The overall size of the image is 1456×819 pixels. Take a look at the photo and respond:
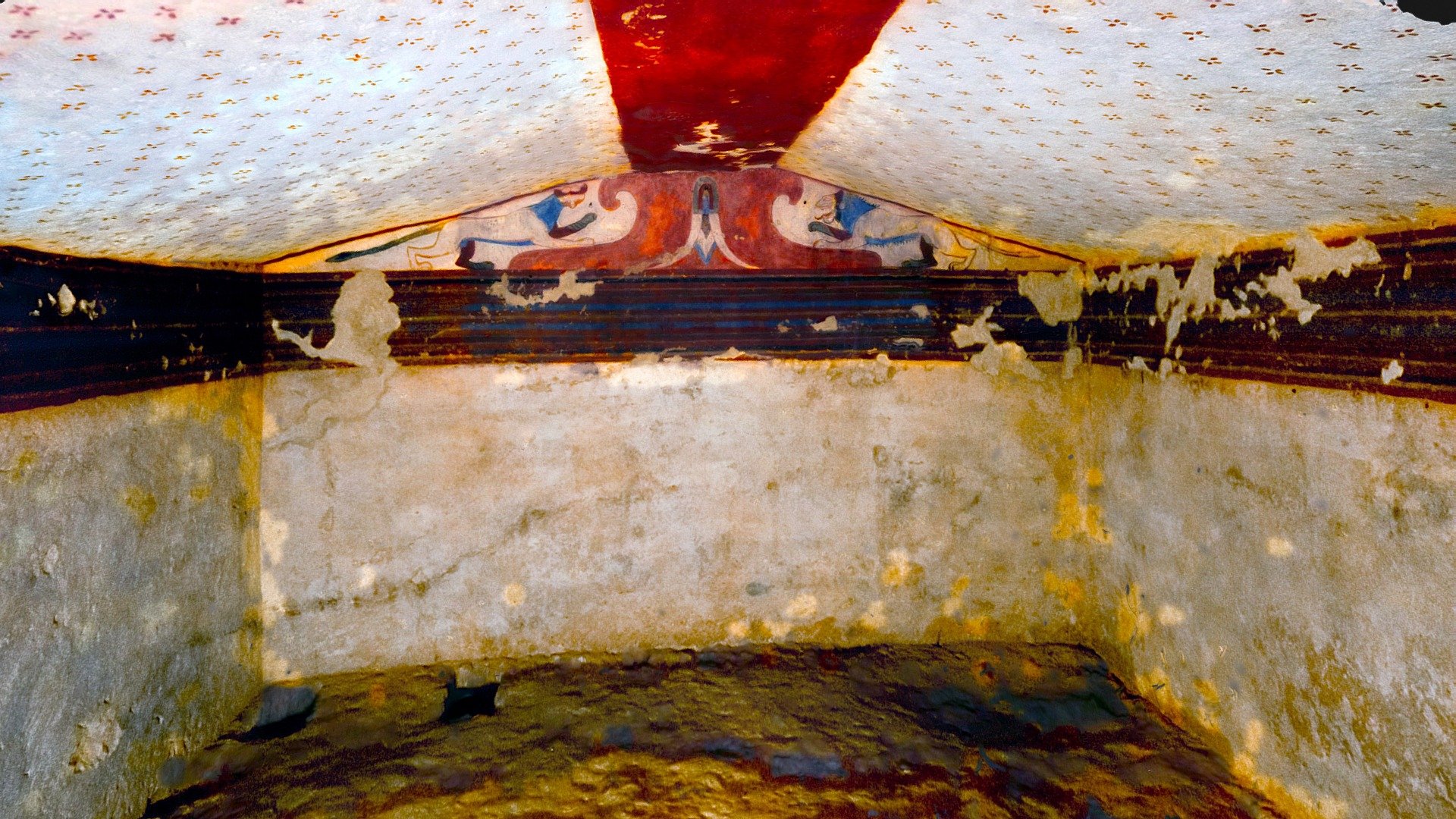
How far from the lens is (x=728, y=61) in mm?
1551

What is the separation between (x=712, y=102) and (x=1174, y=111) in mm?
986

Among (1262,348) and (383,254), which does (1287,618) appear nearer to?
(1262,348)

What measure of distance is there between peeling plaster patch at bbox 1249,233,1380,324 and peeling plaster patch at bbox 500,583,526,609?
8.44ft

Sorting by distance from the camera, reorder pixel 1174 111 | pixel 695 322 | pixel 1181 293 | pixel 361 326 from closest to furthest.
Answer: pixel 1174 111
pixel 1181 293
pixel 361 326
pixel 695 322

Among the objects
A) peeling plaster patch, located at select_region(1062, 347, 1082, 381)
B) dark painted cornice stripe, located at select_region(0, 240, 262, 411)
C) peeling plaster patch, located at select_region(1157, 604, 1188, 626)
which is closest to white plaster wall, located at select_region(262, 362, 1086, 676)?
peeling plaster patch, located at select_region(1062, 347, 1082, 381)

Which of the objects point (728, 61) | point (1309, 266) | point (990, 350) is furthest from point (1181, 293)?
point (728, 61)

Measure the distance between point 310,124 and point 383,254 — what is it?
1.38m

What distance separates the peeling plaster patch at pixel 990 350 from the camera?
301 cm

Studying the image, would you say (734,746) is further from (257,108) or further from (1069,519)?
(257,108)

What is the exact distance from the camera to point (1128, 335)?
2.72 m

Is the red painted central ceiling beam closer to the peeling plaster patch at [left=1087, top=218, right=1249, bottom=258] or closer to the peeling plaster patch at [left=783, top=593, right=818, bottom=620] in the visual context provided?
the peeling plaster patch at [left=1087, top=218, right=1249, bottom=258]

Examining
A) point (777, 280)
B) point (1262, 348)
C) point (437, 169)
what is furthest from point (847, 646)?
point (437, 169)

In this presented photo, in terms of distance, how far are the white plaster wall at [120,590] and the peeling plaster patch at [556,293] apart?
2.94 ft

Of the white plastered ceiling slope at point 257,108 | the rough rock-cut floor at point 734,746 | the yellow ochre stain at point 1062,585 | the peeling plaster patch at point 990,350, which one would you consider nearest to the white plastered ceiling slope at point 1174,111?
the white plastered ceiling slope at point 257,108
